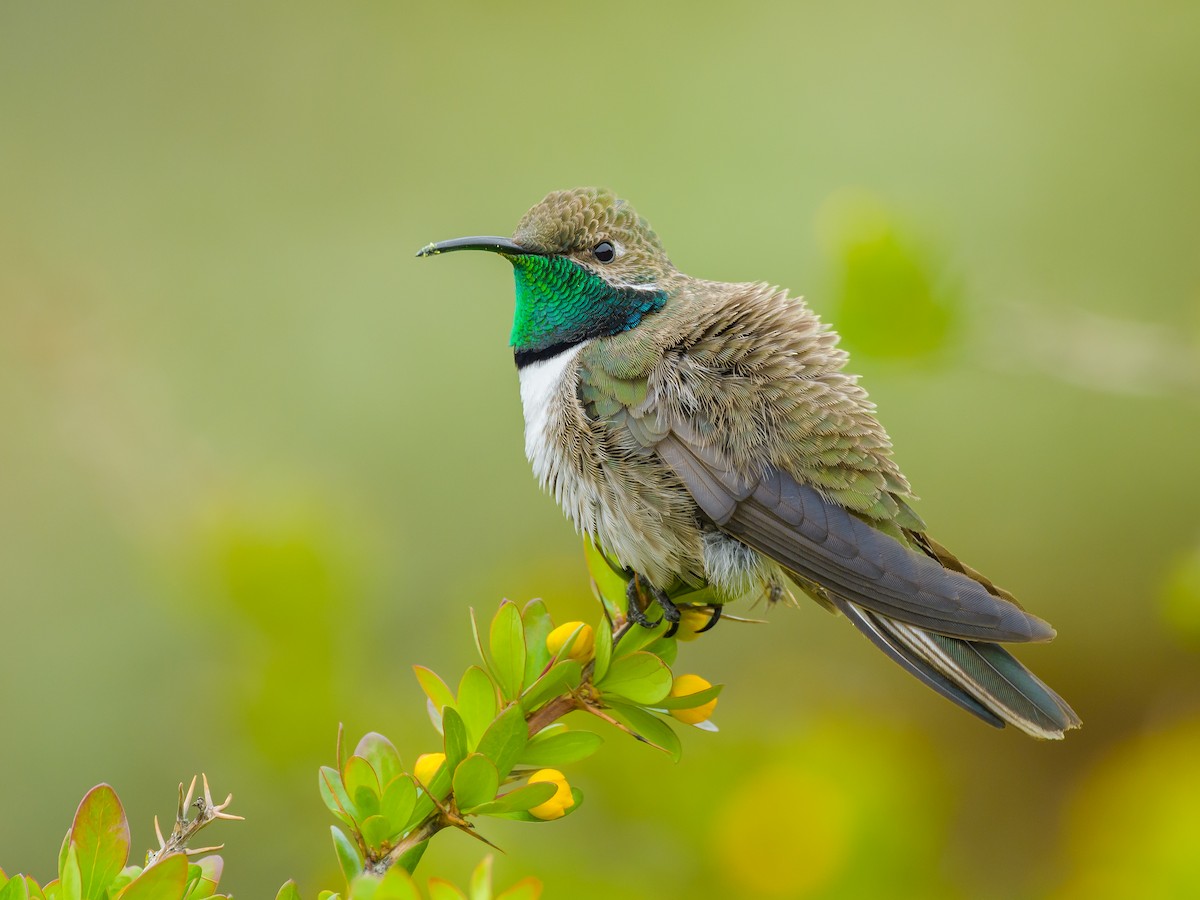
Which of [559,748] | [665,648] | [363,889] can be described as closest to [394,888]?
[363,889]

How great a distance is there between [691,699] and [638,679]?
0.29 feet

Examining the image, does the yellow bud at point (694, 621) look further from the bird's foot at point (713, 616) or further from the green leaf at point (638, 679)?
the green leaf at point (638, 679)

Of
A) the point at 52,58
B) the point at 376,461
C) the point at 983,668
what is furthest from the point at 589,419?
the point at 52,58

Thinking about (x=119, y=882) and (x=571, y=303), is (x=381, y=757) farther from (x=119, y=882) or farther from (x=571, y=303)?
(x=571, y=303)

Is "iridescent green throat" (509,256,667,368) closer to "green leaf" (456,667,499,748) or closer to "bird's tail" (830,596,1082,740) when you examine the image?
"bird's tail" (830,596,1082,740)

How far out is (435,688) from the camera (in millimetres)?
1604

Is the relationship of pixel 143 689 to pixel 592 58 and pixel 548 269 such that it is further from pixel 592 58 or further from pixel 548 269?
pixel 592 58

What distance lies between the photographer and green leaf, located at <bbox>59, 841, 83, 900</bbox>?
1.26 meters

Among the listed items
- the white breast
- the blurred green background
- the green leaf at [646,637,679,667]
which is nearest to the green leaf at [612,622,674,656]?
the green leaf at [646,637,679,667]

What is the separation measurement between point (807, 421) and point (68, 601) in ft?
20.5

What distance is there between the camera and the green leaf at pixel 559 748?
61.8 inches

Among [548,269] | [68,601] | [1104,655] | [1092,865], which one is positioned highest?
[548,269]

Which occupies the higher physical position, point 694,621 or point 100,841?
point 100,841

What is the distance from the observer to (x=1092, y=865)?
10.3 feet
